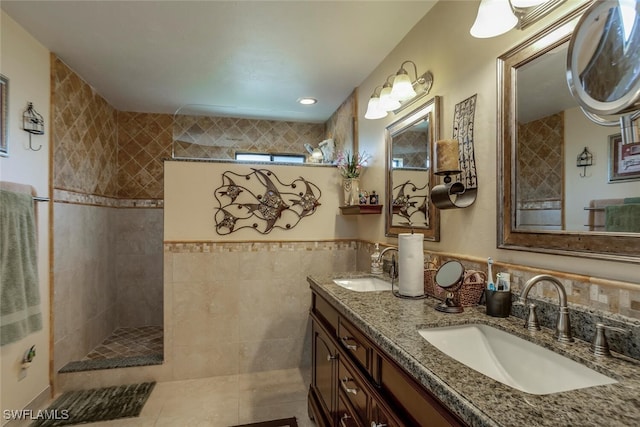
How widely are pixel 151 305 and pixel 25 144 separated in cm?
210

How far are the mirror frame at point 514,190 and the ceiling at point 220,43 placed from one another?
2.70ft

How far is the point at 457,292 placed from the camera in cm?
131

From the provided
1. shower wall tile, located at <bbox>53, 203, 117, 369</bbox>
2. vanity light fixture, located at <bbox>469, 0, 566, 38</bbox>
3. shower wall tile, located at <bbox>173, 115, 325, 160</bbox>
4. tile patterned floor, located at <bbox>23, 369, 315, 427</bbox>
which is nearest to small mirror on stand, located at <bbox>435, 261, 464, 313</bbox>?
vanity light fixture, located at <bbox>469, 0, 566, 38</bbox>

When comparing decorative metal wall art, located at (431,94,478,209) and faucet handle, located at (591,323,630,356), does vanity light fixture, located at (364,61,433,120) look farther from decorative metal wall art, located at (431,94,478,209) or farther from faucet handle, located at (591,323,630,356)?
faucet handle, located at (591,323,630,356)

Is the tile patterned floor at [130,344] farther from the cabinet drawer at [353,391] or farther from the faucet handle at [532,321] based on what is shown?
the faucet handle at [532,321]

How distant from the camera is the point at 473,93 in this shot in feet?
4.91

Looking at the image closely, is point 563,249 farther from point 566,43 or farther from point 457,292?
point 566,43

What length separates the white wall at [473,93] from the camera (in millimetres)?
1146

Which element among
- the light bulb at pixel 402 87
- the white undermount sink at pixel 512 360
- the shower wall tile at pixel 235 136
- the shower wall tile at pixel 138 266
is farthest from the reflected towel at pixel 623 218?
the shower wall tile at pixel 138 266

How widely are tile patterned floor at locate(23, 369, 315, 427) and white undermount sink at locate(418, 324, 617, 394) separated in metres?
1.37

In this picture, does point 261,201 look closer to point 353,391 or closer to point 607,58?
point 353,391

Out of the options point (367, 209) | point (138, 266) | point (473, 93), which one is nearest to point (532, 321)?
point (473, 93)

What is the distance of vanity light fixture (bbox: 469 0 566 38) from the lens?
114 centimetres

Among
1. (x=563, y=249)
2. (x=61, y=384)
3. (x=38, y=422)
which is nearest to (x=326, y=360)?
(x=563, y=249)
